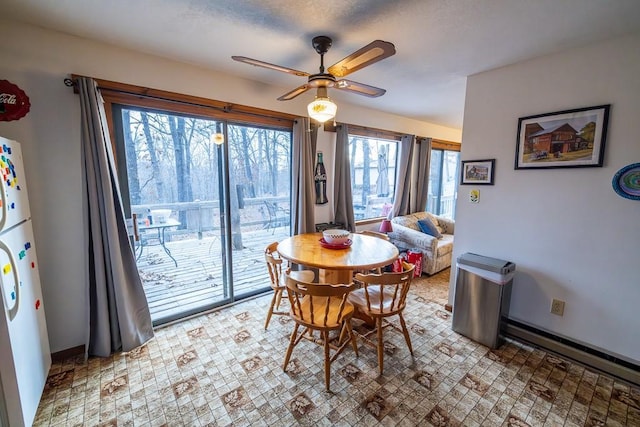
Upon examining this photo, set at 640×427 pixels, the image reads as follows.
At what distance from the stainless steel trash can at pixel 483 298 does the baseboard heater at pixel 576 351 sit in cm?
21

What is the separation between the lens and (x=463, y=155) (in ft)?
8.95

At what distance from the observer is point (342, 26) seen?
176 cm

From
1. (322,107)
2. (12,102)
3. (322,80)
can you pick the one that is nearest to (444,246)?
(322,107)

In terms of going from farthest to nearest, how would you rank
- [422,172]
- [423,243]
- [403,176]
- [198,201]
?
[422,172], [403,176], [423,243], [198,201]

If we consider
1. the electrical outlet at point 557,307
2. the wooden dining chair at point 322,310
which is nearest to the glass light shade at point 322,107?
the wooden dining chair at point 322,310

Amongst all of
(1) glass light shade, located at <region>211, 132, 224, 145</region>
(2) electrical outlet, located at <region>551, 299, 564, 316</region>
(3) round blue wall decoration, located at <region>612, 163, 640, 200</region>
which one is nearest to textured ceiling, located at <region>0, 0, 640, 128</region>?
(1) glass light shade, located at <region>211, 132, 224, 145</region>

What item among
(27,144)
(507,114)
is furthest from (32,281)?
(507,114)

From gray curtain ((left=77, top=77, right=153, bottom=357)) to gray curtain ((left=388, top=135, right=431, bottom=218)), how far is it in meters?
3.81

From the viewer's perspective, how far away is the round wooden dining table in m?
1.96

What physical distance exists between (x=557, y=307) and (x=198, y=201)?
11.4 feet

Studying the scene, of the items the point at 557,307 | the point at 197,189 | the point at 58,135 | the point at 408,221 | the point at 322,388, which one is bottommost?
the point at 322,388

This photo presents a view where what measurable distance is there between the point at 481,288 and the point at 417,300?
3.17 ft

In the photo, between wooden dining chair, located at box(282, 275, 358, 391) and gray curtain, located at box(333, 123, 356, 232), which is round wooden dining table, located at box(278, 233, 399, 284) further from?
gray curtain, located at box(333, 123, 356, 232)

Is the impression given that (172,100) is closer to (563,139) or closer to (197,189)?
(197,189)
